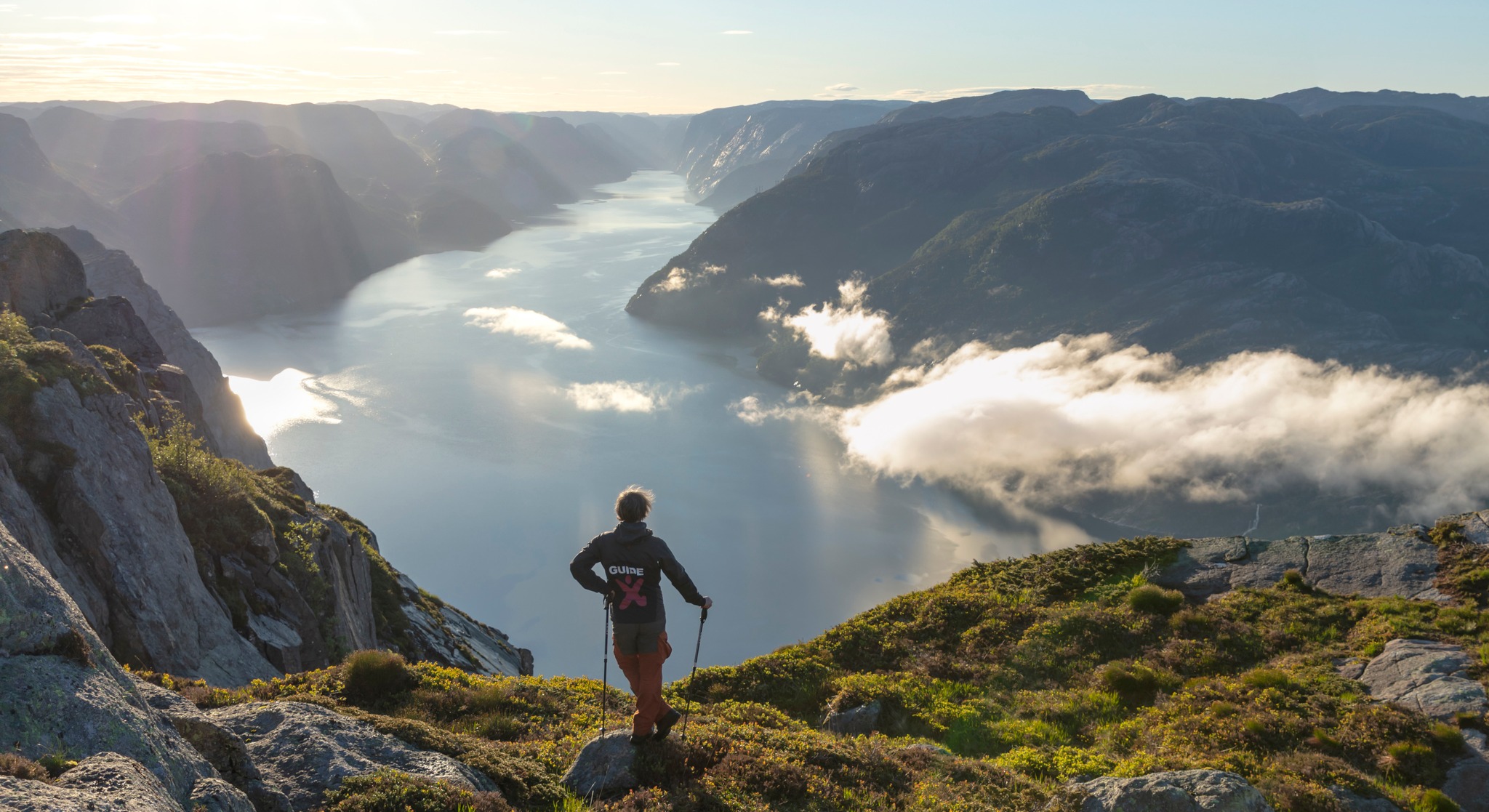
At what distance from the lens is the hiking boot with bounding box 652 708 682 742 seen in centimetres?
1170

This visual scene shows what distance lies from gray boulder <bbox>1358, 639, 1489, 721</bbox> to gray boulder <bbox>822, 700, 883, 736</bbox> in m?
10.1

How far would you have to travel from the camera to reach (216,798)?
7.64m

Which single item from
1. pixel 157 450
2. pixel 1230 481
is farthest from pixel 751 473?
pixel 157 450

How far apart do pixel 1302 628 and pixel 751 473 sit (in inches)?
7029

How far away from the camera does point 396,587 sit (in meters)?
38.1

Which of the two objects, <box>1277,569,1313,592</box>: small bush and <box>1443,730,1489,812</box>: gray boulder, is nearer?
<box>1443,730,1489,812</box>: gray boulder

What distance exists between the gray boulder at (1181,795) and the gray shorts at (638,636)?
6716mm

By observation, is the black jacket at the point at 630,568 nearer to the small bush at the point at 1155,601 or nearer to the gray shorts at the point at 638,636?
the gray shorts at the point at 638,636

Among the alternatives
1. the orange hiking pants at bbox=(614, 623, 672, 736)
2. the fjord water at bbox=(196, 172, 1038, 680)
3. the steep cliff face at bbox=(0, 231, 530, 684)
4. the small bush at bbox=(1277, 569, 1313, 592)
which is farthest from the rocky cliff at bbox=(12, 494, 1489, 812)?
the fjord water at bbox=(196, 172, 1038, 680)

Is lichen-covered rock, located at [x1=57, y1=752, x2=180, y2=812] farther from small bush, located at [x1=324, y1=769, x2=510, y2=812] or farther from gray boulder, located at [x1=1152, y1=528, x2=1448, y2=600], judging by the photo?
gray boulder, located at [x1=1152, y1=528, x2=1448, y2=600]

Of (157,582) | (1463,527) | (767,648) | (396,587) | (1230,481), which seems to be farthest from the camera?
(1230,481)

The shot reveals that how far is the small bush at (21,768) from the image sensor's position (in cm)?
614

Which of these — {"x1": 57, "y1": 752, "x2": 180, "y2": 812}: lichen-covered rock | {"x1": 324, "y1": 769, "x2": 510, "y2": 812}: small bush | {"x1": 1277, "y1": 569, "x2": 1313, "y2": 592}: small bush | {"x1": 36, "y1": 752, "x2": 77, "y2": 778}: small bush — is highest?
{"x1": 36, "y1": 752, "x2": 77, "y2": 778}: small bush

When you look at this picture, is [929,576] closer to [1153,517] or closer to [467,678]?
[1153,517]
